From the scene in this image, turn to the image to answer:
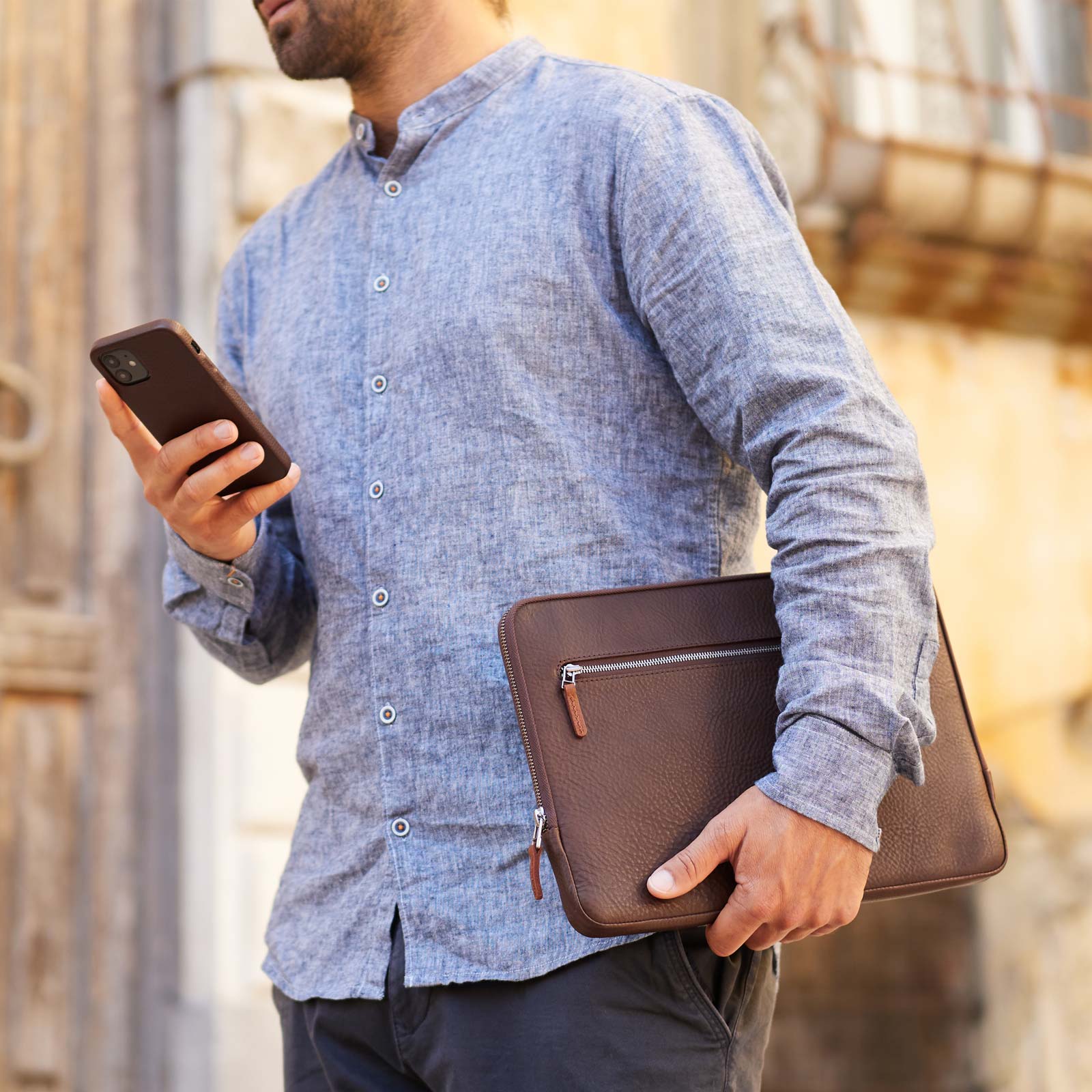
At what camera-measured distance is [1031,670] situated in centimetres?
399

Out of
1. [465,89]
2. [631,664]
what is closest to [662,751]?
[631,664]

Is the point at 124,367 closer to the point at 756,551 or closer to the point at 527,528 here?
the point at 527,528

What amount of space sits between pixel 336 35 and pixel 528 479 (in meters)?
0.55

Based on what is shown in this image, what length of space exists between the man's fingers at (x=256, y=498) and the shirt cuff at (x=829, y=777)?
0.48 meters

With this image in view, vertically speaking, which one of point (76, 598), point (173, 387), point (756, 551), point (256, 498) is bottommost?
point (756, 551)

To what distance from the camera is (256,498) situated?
1291 millimetres

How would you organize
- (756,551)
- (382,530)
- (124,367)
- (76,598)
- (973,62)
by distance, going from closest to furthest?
(124,367) → (382,530) → (76,598) → (756,551) → (973,62)

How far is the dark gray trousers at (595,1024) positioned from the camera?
1.13 meters

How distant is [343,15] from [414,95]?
4.2 inches

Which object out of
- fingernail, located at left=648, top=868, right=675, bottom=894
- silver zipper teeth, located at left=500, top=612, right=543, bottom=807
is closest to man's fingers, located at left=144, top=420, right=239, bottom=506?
silver zipper teeth, located at left=500, top=612, right=543, bottom=807

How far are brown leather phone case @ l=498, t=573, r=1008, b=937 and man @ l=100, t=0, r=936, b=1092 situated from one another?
0.03 m

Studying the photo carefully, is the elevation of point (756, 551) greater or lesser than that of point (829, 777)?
lesser

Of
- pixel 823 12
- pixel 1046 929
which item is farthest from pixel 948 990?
pixel 823 12

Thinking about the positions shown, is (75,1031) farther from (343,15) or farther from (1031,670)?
(1031,670)
